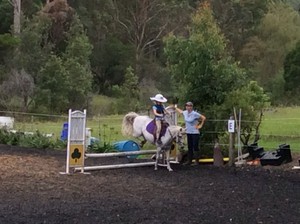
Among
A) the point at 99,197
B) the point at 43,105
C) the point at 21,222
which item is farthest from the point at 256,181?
the point at 43,105

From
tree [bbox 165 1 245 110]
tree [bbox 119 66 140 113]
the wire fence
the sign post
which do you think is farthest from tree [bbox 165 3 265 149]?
tree [bbox 119 66 140 113]

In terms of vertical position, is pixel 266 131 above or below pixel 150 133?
above

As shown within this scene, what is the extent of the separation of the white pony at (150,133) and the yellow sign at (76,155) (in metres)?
1.80

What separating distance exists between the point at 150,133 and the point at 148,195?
410cm

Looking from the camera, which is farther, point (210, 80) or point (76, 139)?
point (210, 80)

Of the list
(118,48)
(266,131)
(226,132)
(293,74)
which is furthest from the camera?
(118,48)

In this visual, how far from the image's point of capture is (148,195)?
1072 cm

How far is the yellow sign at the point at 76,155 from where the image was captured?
44.5 ft

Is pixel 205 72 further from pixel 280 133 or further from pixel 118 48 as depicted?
pixel 118 48

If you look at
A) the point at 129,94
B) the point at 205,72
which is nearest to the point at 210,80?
the point at 205,72

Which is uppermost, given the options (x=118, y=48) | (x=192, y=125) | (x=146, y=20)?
(x=146, y=20)

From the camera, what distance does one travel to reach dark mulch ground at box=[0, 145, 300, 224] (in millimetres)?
8617

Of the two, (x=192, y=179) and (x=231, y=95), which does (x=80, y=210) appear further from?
(x=231, y=95)

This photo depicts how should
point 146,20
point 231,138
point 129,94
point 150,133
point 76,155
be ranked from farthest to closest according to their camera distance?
point 146,20 < point 129,94 < point 231,138 < point 150,133 < point 76,155
